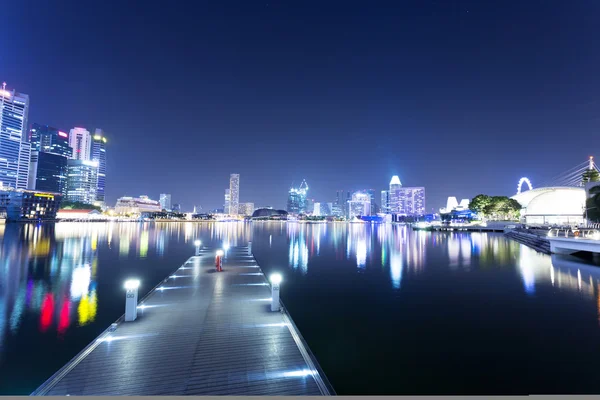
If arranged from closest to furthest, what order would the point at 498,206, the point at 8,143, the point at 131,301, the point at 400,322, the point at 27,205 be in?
the point at 131,301 < the point at 400,322 < the point at 498,206 < the point at 27,205 < the point at 8,143

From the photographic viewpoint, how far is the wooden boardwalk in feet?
23.0

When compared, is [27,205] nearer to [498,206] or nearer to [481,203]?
[481,203]

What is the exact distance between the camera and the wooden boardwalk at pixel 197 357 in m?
7.00

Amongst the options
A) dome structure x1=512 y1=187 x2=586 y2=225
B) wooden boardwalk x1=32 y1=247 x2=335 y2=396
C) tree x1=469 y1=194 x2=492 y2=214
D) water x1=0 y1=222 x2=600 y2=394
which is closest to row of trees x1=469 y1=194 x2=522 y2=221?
tree x1=469 y1=194 x2=492 y2=214

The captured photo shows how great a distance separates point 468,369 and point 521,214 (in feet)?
468

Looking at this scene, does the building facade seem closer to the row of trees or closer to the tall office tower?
the tall office tower

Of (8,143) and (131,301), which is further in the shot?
(8,143)

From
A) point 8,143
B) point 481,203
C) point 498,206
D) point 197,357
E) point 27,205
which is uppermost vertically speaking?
point 8,143

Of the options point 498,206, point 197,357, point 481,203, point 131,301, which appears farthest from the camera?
point 481,203

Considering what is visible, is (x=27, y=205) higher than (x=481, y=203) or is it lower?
lower

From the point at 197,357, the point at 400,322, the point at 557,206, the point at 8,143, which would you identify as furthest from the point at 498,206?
the point at 8,143

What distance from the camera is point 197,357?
8.38 m

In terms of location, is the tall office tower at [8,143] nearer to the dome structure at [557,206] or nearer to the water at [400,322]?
the water at [400,322]

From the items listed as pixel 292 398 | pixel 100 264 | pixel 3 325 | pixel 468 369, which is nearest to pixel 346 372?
pixel 468 369
